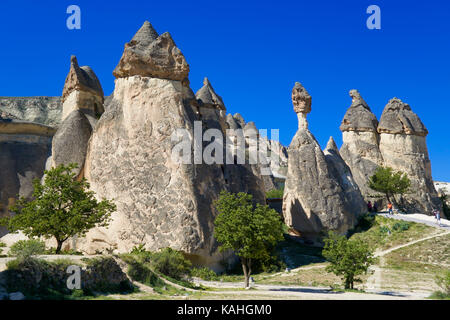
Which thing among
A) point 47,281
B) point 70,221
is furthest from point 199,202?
point 47,281

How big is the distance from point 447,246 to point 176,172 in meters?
14.6

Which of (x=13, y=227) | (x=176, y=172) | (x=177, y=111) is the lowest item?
(x=13, y=227)

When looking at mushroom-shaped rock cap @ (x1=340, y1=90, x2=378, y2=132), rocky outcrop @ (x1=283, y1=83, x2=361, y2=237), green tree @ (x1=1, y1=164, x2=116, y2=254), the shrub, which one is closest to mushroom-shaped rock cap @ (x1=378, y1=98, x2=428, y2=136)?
mushroom-shaped rock cap @ (x1=340, y1=90, x2=378, y2=132)

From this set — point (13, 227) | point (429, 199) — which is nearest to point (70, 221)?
point (13, 227)

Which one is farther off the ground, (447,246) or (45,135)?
(45,135)

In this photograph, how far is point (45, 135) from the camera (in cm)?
3142

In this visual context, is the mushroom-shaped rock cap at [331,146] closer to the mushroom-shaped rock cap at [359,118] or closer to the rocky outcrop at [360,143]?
the rocky outcrop at [360,143]

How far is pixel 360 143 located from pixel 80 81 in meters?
23.9

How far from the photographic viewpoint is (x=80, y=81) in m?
24.1

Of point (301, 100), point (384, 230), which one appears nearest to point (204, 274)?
point (384, 230)
